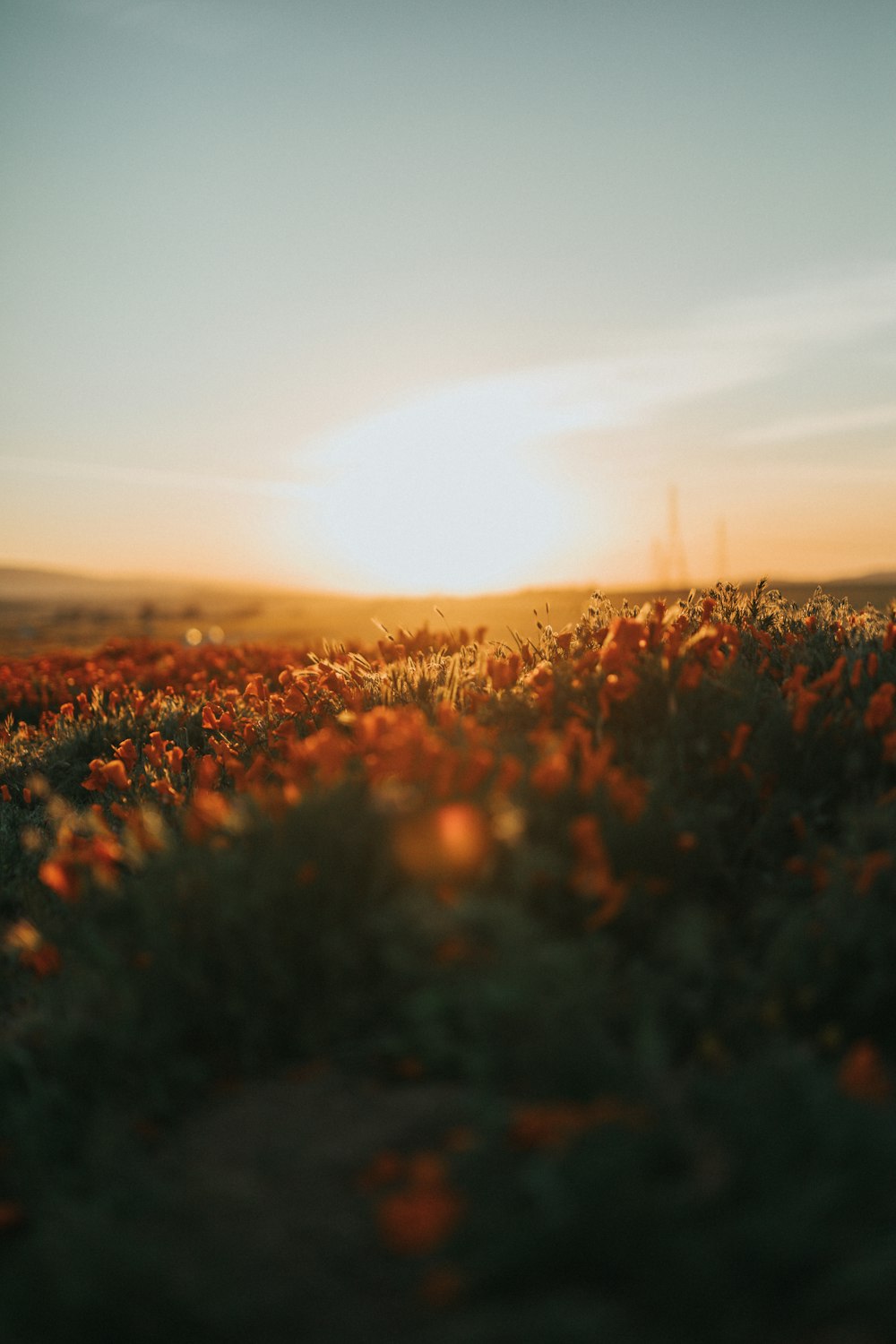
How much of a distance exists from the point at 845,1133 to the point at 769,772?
2.03m

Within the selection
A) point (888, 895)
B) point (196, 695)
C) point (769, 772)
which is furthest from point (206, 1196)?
point (196, 695)

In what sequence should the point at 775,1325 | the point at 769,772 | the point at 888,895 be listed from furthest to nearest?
the point at 769,772
the point at 888,895
the point at 775,1325

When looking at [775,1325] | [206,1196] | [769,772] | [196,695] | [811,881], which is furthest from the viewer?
[196,695]

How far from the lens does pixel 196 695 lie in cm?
910

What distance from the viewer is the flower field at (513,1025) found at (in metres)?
1.87

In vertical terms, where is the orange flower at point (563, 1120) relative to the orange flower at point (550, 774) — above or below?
below

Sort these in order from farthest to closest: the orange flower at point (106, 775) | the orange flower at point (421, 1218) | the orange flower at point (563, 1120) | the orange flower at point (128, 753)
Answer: the orange flower at point (128, 753)
the orange flower at point (106, 775)
the orange flower at point (563, 1120)
the orange flower at point (421, 1218)

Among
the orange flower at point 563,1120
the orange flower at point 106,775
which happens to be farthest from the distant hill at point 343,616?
the orange flower at point 563,1120

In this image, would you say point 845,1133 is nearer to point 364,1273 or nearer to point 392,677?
point 364,1273

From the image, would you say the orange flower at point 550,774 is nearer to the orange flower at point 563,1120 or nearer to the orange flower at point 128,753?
the orange flower at point 563,1120

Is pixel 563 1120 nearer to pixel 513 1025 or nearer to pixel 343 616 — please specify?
pixel 513 1025

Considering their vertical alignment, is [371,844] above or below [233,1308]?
above

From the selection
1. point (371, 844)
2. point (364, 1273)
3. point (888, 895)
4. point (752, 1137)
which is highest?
point (371, 844)

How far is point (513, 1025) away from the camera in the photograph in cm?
237
